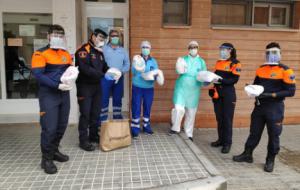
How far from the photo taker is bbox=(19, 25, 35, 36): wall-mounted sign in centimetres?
609

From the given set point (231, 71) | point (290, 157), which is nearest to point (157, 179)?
point (231, 71)

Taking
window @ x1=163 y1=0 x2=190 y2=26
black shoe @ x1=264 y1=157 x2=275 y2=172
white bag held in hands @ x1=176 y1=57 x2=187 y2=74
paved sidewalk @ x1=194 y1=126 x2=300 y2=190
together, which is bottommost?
paved sidewalk @ x1=194 y1=126 x2=300 y2=190

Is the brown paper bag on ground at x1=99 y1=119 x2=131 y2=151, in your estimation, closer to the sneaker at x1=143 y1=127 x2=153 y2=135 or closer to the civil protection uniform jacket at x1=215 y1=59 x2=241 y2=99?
the sneaker at x1=143 y1=127 x2=153 y2=135

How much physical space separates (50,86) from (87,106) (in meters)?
0.89

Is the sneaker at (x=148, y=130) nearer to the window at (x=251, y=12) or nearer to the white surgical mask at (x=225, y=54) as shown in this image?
the white surgical mask at (x=225, y=54)

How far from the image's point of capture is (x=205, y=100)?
6.59 m

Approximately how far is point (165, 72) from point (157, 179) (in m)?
3.17

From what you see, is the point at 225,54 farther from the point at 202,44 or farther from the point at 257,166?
the point at 257,166

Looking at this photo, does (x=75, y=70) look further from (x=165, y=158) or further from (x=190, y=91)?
(x=190, y=91)

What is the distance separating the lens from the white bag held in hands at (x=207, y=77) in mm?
4840

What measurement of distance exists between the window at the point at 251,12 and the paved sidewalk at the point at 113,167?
3.23 m

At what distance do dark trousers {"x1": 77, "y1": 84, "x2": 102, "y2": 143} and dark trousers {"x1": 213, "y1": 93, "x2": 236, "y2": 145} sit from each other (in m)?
2.14

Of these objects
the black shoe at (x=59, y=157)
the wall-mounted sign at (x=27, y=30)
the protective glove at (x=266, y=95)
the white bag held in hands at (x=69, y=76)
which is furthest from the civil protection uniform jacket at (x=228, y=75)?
the wall-mounted sign at (x=27, y=30)

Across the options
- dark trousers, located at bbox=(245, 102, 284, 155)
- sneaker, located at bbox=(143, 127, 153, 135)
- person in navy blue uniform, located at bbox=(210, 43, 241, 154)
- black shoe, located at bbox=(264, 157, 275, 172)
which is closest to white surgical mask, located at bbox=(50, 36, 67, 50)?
sneaker, located at bbox=(143, 127, 153, 135)
